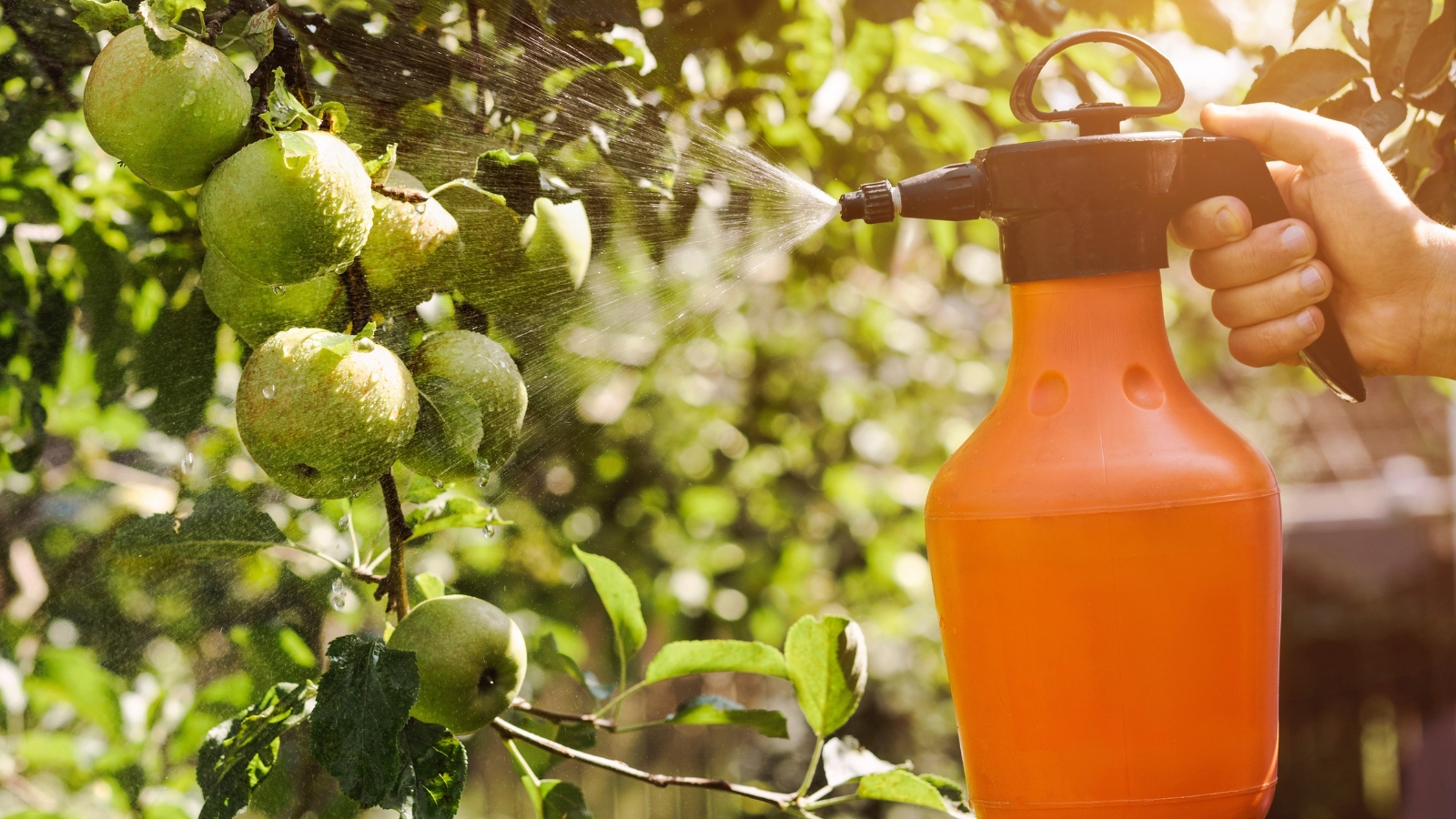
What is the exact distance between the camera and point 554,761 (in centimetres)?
96

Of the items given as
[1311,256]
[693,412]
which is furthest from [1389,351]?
[693,412]

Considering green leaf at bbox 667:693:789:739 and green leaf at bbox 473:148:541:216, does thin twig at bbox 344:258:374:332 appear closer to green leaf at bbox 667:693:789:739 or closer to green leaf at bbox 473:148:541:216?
green leaf at bbox 473:148:541:216

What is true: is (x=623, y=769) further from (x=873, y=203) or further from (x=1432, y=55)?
(x=1432, y=55)

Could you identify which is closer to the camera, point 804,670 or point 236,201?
point 236,201

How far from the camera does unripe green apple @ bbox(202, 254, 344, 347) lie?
63cm

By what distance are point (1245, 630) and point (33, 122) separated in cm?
107

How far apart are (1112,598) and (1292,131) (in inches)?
15.8

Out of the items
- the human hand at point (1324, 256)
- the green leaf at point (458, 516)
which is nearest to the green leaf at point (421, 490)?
the green leaf at point (458, 516)

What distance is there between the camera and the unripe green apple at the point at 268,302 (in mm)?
628

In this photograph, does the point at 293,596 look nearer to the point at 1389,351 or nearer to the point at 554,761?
the point at 554,761

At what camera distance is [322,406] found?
0.54 metres

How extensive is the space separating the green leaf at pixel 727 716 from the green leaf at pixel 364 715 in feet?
→ 1.22

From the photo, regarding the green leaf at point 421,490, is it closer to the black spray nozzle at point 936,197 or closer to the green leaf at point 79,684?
the black spray nozzle at point 936,197

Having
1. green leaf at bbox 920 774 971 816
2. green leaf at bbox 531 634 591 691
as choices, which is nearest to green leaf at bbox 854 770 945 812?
green leaf at bbox 920 774 971 816
